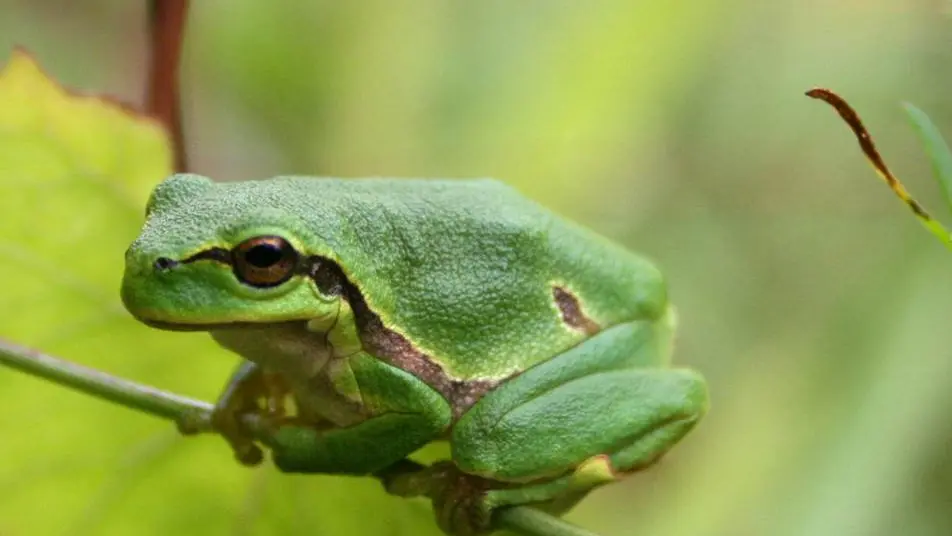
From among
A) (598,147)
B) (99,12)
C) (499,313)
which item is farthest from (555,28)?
(499,313)

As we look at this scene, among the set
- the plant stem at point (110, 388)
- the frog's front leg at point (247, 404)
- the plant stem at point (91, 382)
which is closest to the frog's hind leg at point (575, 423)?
the plant stem at point (110, 388)

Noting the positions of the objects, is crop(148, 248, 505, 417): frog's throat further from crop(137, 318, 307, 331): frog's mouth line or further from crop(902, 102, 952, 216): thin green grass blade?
crop(902, 102, 952, 216): thin green grass blade

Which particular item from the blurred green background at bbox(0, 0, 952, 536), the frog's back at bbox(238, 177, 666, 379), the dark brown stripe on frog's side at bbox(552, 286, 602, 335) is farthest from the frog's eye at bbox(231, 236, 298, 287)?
the blurred green background at bbox(0, 0, 952, 536)

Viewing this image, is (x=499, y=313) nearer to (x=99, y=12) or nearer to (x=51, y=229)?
(x=51, y=229)

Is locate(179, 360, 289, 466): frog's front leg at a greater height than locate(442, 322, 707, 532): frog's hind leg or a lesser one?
lesser

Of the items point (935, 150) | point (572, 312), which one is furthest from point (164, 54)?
point (935, 150)

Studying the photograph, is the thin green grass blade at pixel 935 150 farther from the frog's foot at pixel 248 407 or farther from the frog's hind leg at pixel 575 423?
the frog's foot at pixel 248 407
